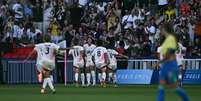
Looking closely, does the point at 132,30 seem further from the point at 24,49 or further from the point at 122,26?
the point at 24,49

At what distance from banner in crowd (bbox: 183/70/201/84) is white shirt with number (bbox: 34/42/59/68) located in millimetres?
8970

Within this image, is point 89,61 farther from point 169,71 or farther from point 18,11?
point 169,71

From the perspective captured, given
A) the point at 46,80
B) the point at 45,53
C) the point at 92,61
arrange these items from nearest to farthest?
1. the point at 46,80
2. the point at 45,53
3. the point at 92,61

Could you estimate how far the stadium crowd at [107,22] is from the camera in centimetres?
3650

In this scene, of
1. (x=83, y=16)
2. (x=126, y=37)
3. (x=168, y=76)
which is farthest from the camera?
(x=83, y=16)

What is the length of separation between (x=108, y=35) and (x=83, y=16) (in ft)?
9.82

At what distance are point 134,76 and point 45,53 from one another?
26.3 ft

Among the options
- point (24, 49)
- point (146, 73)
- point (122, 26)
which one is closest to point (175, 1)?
point (122, 26)

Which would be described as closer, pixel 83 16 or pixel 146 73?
pixel 146 73

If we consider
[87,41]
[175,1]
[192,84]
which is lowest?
[192,84]

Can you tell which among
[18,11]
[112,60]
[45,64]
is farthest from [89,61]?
[18,11]

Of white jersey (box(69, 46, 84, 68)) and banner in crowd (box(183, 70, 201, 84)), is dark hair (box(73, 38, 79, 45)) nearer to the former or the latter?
white jersey (box(69, 46, 84, 68))

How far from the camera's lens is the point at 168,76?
16.9 meters

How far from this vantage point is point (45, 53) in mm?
28766
